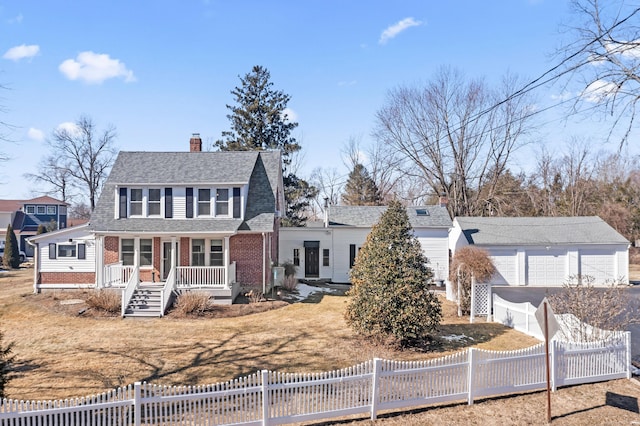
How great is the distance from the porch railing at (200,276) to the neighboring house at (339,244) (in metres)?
8.24

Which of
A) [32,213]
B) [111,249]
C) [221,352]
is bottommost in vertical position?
[221,352]

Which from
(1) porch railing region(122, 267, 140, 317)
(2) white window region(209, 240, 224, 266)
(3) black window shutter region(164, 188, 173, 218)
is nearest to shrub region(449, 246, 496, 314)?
(2) white window region(209, 240, 224, 266)

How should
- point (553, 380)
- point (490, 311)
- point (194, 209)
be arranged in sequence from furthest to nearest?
point (194, 209)
point (490, 311)
point (553, 380)

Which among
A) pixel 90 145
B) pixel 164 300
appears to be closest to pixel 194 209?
pixel 164 300

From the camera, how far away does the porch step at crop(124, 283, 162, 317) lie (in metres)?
15.6

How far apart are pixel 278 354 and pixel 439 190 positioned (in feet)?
107

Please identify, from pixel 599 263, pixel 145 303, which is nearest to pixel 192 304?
pixel 145 303

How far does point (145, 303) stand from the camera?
1614 centimetres

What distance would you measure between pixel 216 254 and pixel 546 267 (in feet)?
63.2

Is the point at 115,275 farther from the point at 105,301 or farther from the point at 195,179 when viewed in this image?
the point at 195,179

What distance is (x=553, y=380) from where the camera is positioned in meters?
8.72

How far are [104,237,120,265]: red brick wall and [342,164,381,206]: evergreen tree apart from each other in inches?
1171

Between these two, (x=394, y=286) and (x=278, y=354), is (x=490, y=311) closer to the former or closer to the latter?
(x=394, y=286)

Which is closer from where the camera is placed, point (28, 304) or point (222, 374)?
point (222, 374)
